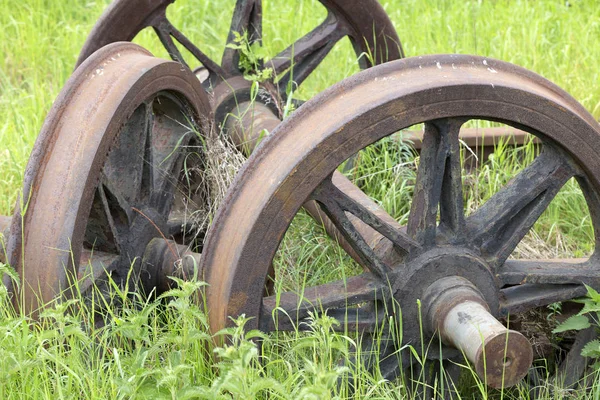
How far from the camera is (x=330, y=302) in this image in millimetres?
2678

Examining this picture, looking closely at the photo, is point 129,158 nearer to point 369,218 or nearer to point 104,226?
point 104,226

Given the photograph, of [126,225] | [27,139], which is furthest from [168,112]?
[27,139]

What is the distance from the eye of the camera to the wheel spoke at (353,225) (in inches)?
102

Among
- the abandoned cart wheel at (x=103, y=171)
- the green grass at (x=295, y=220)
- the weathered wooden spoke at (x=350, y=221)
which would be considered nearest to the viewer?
the green grass at (x=295, y=220)

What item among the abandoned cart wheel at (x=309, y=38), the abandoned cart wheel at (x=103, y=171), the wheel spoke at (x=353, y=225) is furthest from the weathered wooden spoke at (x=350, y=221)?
the abandoned cart wheel at (x=309, y=38)

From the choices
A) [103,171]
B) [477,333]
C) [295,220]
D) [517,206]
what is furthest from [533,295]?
[103,171]

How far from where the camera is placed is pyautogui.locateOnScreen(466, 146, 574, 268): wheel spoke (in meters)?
2.77

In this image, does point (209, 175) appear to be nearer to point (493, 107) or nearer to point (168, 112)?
point (168, 112)

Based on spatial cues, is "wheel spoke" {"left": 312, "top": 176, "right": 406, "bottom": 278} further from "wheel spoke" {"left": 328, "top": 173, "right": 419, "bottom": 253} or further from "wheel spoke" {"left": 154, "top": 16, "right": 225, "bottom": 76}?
"wheel spoke" {"left": 154, "top": 16, "right": 225, "bottom": 76}

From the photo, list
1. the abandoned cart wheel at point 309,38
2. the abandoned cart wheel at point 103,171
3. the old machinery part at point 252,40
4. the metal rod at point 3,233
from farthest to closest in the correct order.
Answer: the abandoned cart wheel at point 309,38
the old machinery part at point 252,40
the metal rod at point 3,233
the abandoned cart wheel at point 103,171

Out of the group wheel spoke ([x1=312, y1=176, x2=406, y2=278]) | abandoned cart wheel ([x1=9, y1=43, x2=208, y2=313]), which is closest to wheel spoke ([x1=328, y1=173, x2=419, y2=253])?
wheel spoke ([x1=312, y1=176, x2=406, y2=278])

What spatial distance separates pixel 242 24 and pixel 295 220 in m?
1.14

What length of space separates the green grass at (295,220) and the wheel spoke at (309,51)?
1.92ft

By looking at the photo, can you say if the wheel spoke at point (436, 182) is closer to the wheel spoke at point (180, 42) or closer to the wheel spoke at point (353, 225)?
the wheel spoke at point (353, 225)
